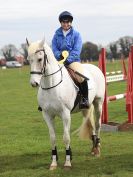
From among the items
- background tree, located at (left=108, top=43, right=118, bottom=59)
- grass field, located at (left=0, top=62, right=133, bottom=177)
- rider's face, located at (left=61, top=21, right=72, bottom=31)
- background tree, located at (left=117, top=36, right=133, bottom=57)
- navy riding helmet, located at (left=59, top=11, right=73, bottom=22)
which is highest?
background tree, located at (left=117, top=36, right=133, bottom=57)

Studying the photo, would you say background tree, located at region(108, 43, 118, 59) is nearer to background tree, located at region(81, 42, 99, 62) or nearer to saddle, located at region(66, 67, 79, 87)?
background tree, located at region(81, 42, 99, 62)

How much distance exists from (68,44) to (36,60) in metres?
1.35

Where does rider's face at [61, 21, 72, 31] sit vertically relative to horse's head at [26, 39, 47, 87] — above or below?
above

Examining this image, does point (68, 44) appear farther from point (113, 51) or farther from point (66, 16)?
point (113, 51)

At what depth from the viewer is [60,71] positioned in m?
7.76

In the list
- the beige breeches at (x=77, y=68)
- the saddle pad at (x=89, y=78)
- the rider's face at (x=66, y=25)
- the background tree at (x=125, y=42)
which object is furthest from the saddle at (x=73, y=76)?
the background tree at (x=125, y=42)

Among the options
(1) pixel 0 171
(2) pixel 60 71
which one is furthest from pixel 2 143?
(2) pixel 60 71

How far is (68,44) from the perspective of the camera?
324 inches

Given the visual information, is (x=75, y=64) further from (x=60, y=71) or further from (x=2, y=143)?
(x=2, y=143)

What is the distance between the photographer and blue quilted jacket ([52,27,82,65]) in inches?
324

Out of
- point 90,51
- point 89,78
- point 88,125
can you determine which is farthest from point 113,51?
point 89,78

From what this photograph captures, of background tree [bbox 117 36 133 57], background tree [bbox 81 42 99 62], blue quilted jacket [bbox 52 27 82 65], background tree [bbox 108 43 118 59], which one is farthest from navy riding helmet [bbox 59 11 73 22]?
background tree [bbox 117 36 133 57]

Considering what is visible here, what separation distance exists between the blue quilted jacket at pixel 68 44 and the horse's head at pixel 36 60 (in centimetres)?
109

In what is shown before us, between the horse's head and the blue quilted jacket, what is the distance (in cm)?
109
